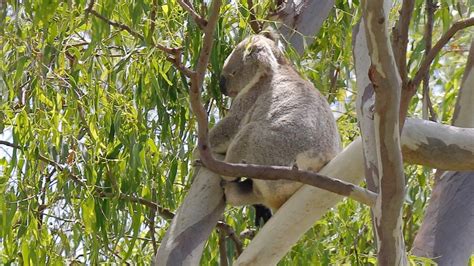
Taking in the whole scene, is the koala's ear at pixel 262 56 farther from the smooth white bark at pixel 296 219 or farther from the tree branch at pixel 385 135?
the tree branch at pixel 385 135

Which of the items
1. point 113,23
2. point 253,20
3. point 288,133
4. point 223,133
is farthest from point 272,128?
point 113,23

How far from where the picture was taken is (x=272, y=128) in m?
3.37

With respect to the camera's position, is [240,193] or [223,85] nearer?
[240,193]

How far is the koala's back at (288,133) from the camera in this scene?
10.8ft

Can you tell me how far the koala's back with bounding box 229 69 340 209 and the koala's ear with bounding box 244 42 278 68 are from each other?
0.60ft

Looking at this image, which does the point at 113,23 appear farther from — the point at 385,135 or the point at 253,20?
the point at 385,135

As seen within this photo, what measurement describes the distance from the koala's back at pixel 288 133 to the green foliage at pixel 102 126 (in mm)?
139

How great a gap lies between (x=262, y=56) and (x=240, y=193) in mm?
792

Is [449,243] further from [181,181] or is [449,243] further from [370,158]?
[181,181]

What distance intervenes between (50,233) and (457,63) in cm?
202

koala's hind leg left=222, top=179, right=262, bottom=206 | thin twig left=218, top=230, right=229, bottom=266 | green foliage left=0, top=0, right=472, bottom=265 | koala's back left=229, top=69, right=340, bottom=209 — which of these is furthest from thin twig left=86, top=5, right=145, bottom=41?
thin twig left=218, top=230, right=229, bottom=266

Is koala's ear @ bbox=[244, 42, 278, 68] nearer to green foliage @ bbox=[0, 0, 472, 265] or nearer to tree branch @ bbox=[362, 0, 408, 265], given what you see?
green foliage @ bbox=[0, 0, 472, 265]

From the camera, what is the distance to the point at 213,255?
3.99m

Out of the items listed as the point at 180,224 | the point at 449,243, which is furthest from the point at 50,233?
the point at 449,243
